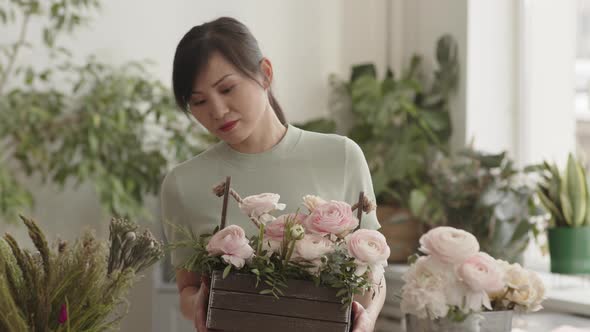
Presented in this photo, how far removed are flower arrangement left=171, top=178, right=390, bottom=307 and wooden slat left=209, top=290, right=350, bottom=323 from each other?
0.02 meters

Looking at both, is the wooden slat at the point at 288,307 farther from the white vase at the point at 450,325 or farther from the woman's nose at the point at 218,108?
the woman's nose at the point at 218,108

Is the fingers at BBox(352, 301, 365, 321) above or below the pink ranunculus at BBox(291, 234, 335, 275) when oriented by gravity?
below

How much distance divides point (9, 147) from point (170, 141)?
0.66m

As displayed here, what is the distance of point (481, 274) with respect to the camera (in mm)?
1247

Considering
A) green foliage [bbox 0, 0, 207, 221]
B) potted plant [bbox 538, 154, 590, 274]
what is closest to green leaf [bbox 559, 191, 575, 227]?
potted plant [bbox 538, 154, 590, 274]

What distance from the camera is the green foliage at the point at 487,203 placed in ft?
11.1

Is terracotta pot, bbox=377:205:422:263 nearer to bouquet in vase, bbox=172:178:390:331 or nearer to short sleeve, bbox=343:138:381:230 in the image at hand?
short sleeve, bbox=343:138:381:230

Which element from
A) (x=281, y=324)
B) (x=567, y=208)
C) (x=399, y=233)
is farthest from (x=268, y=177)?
(x=399, y=233)

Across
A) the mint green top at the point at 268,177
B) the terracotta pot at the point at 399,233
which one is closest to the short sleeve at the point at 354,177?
the mint green top at the point at 268,177

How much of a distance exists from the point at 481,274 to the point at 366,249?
0.18m

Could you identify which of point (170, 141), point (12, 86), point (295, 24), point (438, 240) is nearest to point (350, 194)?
point (438, 240)

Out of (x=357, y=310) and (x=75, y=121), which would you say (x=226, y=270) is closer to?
(x=357, y=310)

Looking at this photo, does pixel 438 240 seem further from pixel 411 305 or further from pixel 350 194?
pixel 350 194

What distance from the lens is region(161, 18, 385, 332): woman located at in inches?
61.3
